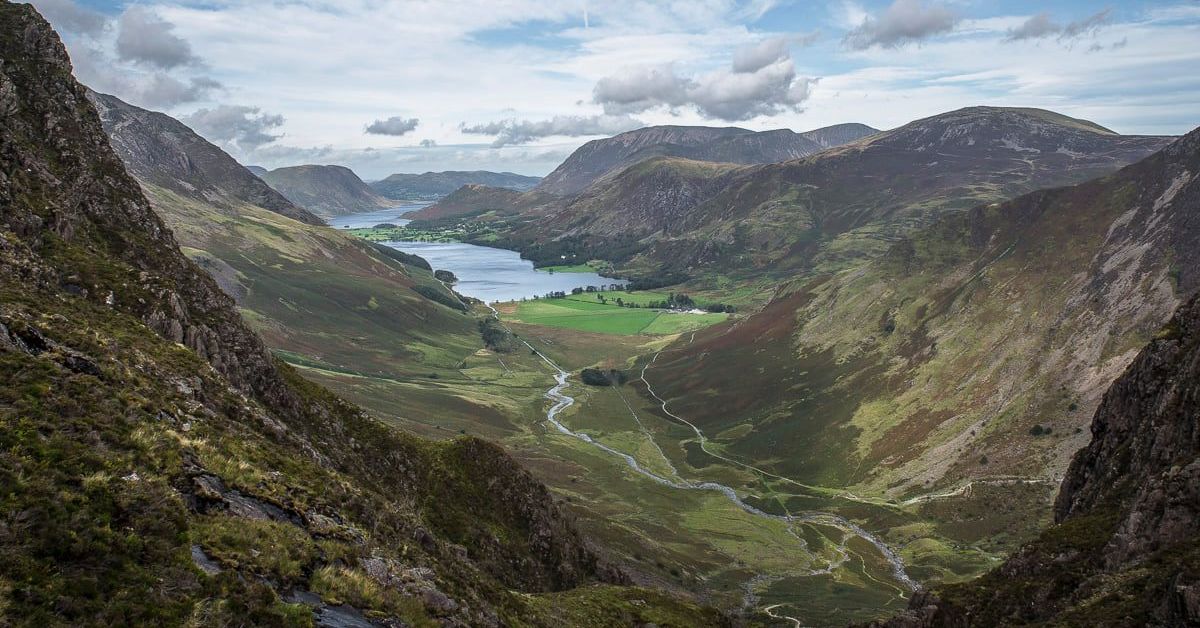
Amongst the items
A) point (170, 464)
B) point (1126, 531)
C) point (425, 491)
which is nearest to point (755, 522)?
point (425, 491)

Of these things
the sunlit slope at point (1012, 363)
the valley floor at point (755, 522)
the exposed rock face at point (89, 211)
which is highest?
the exposed rock face at point (89, 211)

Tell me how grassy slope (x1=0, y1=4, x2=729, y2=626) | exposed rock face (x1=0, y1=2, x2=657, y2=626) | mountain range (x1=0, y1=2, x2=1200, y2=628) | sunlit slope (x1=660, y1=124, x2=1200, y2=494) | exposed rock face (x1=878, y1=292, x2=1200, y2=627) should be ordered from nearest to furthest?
grassy slope (x1=0, y1=4, x2=729, y2=626) < exposed rock face (x1=0, y1=2, x2=657, y2=626) < mountain range (x1=0, y1=2, x2=1200, y2=628) < exposed rock face (x1=878, y1=292, x2=1200, y2=627) < sunlit slope (x1=660, y1=124, x2=1200, y2=494)

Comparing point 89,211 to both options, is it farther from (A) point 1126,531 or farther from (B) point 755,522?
(B) point 755,522

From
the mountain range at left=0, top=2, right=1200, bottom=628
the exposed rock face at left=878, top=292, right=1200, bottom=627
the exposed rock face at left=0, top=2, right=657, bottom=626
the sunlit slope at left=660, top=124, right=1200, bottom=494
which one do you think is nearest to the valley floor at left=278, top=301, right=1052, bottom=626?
the mountain range at left=0, top=2, right=1200, bottom=628

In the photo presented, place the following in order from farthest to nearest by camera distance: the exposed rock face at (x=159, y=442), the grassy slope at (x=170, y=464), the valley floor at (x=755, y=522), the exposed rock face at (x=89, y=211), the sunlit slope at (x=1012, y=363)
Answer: the sunlit slope at (x=1012, y=363), the valley floor at (x=755, y=522), the exposed rock face at (x=89, y=211), the exposed rock face at (x=159, y=442), the grassy slope at (x=170, y=464)

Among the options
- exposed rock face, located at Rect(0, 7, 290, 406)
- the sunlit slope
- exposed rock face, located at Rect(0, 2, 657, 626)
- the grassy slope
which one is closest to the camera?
the grassy slope

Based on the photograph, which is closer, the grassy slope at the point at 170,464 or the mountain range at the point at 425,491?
the grassy slope at the point at 170,464

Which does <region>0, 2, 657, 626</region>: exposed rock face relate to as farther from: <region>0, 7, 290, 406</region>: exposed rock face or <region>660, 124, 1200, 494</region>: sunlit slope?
<region>660, 124, 1200, 494</region>: sunlit slope

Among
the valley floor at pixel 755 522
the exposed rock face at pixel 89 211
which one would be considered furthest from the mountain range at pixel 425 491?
the valley floor at pixel 755 522

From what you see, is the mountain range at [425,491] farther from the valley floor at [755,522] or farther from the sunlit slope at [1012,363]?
the sunlit slope at [1012,363]
